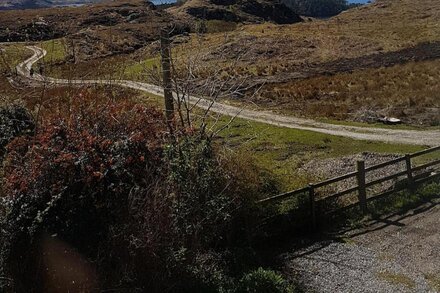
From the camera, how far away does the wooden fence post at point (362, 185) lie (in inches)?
544

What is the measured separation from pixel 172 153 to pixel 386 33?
6557 centimetres

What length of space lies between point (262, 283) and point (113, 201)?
336cm

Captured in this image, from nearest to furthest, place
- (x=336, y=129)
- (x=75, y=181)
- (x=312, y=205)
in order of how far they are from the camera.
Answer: (x=75, y=181)
(x=312, y=205)
(x=336, y=129)

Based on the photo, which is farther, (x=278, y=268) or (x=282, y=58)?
(x=282, y=58)

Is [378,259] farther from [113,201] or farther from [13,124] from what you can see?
[13,124]

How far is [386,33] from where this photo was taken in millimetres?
69375

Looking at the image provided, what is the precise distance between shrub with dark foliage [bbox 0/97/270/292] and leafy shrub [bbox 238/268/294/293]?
0.61 m

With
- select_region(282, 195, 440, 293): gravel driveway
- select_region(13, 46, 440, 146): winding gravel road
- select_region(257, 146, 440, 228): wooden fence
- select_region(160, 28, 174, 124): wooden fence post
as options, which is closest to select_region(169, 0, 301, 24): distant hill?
select_region(13, 46, 440, 146): winding gravel road

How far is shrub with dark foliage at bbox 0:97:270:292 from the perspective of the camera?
8.04 meters

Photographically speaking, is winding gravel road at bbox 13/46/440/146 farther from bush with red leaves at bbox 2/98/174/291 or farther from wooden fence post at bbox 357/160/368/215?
bush with red leaves at bbox 2/98/174/291

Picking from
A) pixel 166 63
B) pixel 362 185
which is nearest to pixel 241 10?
pixel 362 185

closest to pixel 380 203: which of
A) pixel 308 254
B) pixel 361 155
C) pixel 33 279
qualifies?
pixel 308 254

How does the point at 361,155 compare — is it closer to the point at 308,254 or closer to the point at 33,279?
the point at 308,254

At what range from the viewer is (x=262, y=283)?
32.7 ft
